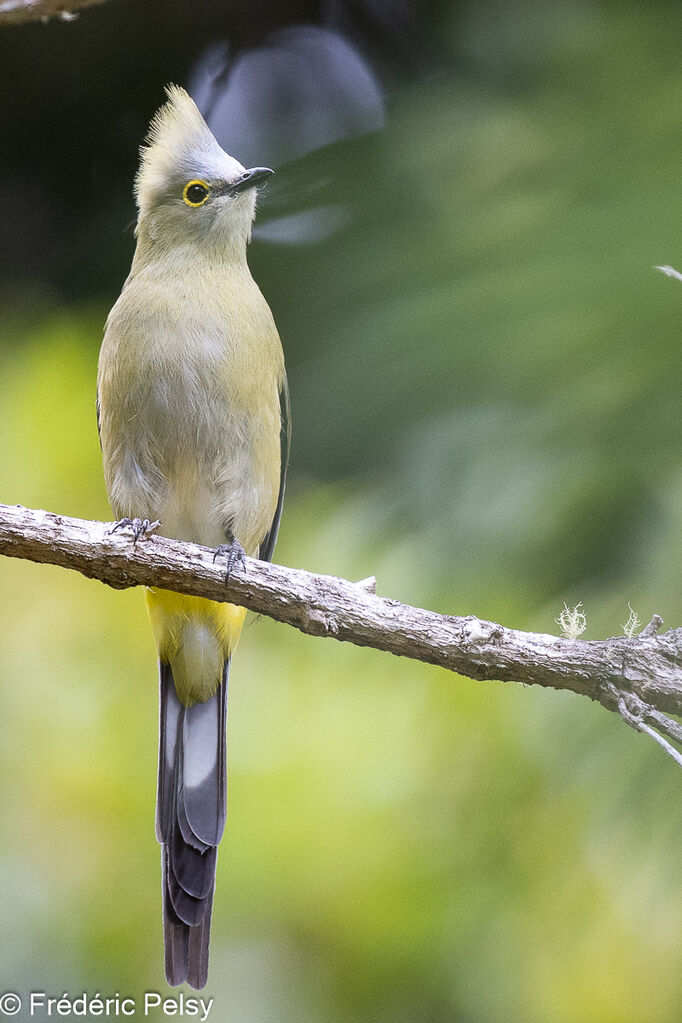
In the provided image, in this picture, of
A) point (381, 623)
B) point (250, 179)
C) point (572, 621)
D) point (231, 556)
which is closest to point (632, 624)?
point (572, 621)

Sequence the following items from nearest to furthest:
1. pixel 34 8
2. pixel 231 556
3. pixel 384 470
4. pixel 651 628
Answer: pixel 651 628
pixel 231 556
pixel 34 8
pixel 384 470

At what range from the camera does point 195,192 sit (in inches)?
45.4

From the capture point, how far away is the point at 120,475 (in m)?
1.25

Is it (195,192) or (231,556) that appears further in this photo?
(195,192)

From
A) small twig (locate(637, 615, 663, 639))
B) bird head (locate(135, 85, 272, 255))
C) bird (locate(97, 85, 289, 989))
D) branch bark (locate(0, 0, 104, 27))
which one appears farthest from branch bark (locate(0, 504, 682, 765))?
branch bark (locate(0, 0, 104, 27))

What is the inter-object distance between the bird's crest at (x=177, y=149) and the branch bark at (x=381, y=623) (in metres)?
0.46

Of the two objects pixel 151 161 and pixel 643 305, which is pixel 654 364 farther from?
pixel 151 161

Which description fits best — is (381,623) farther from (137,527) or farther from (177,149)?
(177,149)

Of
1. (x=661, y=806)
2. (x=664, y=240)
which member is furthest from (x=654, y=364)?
(x=661, y=806)

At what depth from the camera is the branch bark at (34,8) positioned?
4.20 ft

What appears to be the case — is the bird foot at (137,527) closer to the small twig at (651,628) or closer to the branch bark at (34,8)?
the small twig at (651,628)

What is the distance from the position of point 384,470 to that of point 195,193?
490 mm

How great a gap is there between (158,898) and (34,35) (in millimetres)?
1364

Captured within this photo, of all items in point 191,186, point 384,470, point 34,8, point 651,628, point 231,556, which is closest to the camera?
Answer: point 651,628
